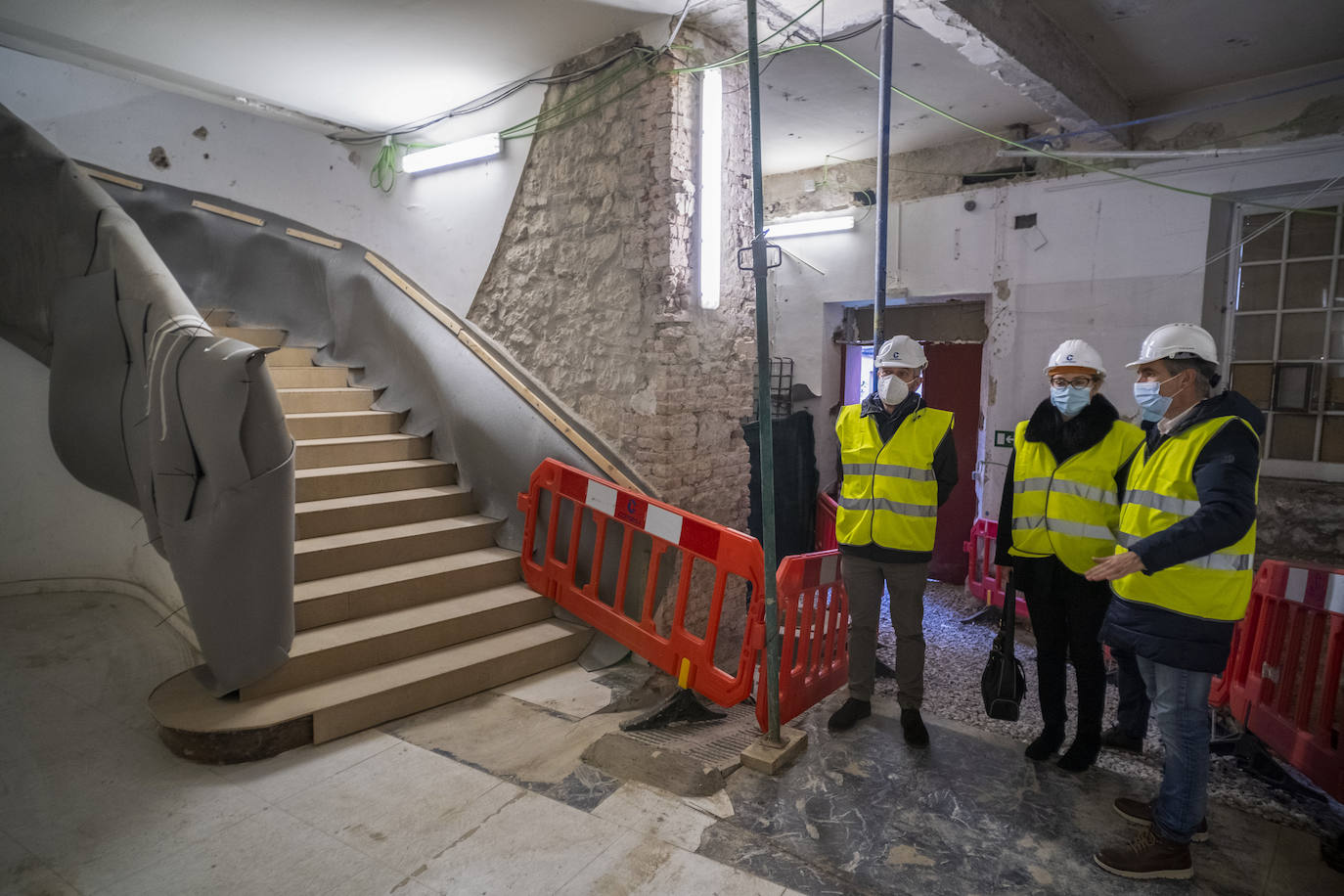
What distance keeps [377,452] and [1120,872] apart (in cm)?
483

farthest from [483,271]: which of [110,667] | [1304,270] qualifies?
[1304,270]

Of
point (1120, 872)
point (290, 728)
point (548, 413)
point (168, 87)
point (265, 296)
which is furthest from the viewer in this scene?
point (265, 296)

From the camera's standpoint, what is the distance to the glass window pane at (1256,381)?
212 inches

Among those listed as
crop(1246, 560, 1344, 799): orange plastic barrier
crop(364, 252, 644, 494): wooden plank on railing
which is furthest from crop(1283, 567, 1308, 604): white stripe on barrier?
crop(364, 252, 644, 494): wooden plank on railing

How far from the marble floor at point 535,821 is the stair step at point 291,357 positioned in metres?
3.11

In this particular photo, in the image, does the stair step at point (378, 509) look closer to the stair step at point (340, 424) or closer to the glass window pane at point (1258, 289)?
the stair step at point (340, 424)

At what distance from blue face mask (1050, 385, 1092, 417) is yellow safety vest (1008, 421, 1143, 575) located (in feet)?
0.49

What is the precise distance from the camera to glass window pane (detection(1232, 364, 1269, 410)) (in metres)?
5.38

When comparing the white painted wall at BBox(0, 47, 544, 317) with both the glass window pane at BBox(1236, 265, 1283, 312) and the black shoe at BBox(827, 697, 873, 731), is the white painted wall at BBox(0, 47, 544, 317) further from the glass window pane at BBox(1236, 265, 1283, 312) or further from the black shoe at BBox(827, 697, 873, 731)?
the glass window pane at BBox(1236, 265, 1283, 312)

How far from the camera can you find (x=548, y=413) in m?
4.92

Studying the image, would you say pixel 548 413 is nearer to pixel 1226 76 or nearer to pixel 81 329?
pixel 81 329

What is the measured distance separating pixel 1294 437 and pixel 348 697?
6.29 metres

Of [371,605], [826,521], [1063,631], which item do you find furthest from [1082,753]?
[371,605]

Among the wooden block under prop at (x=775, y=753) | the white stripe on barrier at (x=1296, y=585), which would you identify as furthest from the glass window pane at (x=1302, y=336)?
the wooden block under prop at (x=775, y=753)
